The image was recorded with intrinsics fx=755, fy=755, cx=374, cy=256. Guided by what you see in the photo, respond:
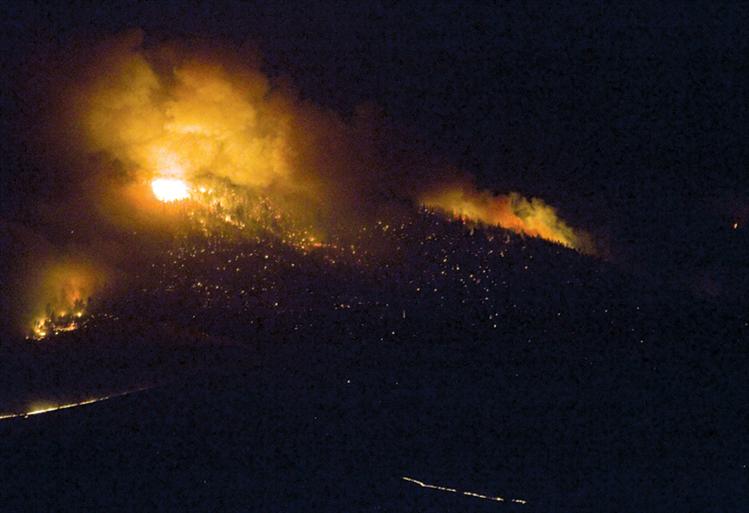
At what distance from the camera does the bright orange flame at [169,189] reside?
28.2 ft

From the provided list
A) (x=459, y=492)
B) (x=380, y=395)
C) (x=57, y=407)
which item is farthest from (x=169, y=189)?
(x=459, y=492)

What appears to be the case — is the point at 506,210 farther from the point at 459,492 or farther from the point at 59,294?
the point at 459,492

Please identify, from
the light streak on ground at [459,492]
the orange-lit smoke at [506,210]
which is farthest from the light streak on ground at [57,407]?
the orange-lit smoke at [506,210]

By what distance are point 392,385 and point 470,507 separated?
1507mm

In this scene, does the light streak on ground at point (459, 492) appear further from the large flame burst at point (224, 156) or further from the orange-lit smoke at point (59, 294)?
the large flame burst at point (224, 156)

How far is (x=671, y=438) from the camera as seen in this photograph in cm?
464

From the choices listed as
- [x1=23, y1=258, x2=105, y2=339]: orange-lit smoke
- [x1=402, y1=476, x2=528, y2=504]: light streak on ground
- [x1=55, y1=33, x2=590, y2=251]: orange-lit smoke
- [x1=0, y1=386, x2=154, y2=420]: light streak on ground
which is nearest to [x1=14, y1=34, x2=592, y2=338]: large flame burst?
[x1=55, y1=33, x2=590, y2=251]: orange-lit smoke

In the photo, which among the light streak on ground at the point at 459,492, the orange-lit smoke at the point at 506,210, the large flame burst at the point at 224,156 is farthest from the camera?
the orange-lit smoke at the point at 506,210

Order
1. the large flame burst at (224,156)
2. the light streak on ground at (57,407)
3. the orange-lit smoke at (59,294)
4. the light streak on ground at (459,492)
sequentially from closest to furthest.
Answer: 1. the light streak on ground at (459,492)
2. the light streak on ground at (57,407)
3. the orange-lit smoke at (59,294)
4. the large flame burst at (224,156)

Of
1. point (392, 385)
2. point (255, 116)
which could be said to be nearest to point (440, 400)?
point (392, 385)

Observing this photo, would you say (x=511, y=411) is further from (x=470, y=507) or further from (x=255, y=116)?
(x=255, y=116)

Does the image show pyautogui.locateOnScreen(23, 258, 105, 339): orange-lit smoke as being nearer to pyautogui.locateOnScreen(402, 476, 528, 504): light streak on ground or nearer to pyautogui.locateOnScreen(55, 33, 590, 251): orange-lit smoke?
pyautogui.locateOnScreen(55, 33, 590, 251): orange-lit smoke

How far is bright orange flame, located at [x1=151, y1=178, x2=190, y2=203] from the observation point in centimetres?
859

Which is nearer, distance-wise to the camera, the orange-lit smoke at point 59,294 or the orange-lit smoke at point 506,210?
the orange-lit smoke at point 59,294
